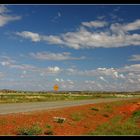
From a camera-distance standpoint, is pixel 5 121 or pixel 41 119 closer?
pixel 5 121

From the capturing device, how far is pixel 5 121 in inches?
856
